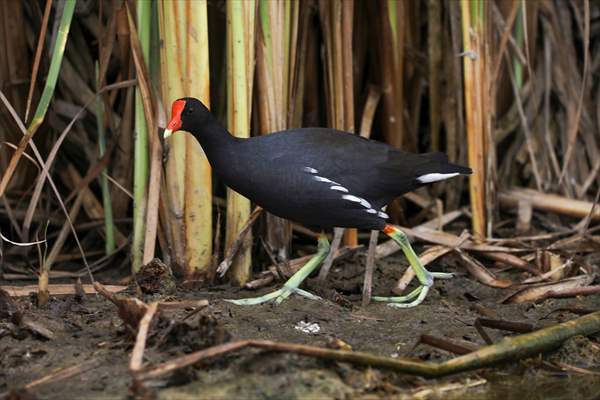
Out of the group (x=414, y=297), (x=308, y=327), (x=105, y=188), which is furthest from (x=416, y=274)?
(x=105, y=188)

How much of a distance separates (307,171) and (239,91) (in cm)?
46

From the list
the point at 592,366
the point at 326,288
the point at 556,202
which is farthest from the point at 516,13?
the point at 592,366

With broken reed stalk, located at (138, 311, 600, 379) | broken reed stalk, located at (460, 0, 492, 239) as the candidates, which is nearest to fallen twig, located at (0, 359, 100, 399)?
broken reed stalk, located at (138, 311, 600, 379)

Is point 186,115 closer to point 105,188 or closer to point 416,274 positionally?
point 105,188

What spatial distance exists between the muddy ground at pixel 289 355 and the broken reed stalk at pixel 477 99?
61 cm

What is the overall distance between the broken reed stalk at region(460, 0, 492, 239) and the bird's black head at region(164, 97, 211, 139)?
52.0 inches

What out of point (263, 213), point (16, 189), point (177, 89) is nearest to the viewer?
point (177, 89)

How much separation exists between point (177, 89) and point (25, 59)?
3.17ft

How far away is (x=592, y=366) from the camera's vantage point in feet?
11.0

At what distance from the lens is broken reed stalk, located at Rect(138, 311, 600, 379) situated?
2807 millimetres

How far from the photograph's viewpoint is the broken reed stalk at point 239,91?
397 cm

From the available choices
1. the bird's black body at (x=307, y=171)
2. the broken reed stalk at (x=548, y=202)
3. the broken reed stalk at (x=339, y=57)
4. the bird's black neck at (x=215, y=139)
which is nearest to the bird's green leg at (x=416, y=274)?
the bird's black body at (x=307, y=171)

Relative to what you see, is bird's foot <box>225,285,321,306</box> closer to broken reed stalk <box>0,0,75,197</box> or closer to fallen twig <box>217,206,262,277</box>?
fallen twig <box>217,206,262,277</box>

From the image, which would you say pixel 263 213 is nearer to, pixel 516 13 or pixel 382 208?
pixel 382 208
